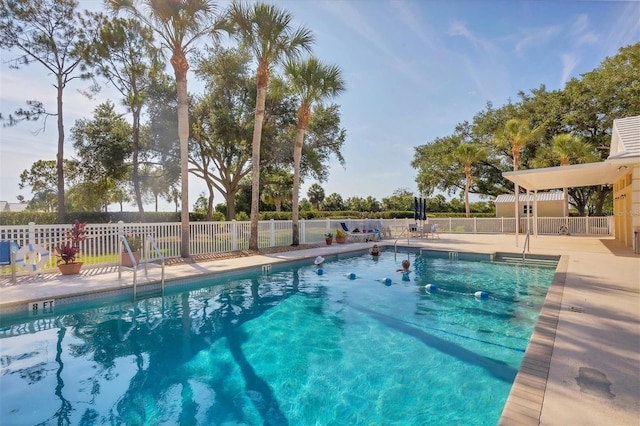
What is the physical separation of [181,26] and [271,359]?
10256 millimetres

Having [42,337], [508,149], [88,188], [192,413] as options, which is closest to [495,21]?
[192,413]

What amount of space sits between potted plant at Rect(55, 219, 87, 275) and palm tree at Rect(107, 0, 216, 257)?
2987mm

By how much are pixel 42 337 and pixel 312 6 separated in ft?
37.7

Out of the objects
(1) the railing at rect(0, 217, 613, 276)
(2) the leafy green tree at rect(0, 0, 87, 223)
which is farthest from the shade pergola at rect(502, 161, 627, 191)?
(2) the leafy green tree at rect(0, 0, 87, 223)

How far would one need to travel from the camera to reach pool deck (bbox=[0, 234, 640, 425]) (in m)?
2.36

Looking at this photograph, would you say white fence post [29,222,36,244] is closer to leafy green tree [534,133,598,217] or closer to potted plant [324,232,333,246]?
potted plant [324,232,333,246]

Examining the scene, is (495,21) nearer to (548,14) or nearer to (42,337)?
(548,14)

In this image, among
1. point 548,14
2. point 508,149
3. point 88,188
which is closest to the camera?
point 548,14

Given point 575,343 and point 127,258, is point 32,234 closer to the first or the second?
point 127,258

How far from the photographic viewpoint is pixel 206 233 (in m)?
11.3

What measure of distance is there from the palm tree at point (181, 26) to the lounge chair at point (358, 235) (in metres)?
8.21

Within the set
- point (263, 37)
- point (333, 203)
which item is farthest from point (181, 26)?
point (333, 203)

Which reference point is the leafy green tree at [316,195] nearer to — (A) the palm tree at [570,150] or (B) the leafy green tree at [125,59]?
(A) the palm tree at [570,150]

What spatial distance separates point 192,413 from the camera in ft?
9.95
